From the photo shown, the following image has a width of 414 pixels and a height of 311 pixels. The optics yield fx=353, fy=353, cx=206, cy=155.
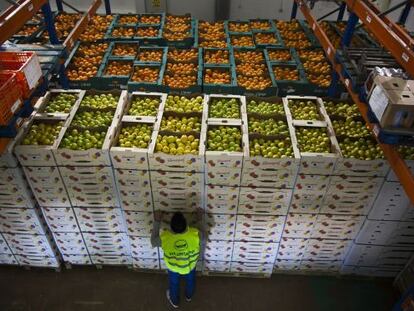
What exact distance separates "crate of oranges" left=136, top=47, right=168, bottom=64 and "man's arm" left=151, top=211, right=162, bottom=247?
321 cm

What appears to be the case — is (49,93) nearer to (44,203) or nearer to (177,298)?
(44,203)

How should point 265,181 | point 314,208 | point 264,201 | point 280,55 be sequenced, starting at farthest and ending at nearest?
point 280,55 → point 314,208 → point 264,201 → point 265,181

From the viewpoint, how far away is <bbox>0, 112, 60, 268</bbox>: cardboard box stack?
4250mm

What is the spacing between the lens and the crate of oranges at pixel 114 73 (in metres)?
5.97

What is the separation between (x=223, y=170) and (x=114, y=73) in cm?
324

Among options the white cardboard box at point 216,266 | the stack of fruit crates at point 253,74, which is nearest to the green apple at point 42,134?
the white cardboard box at point 216,266

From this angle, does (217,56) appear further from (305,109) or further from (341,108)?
(341,108)

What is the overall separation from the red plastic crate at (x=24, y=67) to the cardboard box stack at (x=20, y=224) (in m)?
0.69

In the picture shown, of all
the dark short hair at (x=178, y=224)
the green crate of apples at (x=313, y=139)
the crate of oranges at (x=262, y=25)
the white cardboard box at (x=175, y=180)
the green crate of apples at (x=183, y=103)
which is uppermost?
the green crate of apples at (x=183, y=103)

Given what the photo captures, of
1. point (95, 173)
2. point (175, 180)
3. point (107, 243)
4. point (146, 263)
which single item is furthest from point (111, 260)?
point (175, 180)

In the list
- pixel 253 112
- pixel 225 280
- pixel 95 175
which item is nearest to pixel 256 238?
pixel 225 280

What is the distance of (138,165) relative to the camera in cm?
412

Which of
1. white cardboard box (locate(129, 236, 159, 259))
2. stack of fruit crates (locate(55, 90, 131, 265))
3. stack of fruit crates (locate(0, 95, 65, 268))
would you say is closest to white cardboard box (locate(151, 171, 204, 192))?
stack of fruit crates (locate(55, 90, 131, 265))

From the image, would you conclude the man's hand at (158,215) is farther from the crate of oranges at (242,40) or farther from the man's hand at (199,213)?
the crate of oranges at (242,40)
